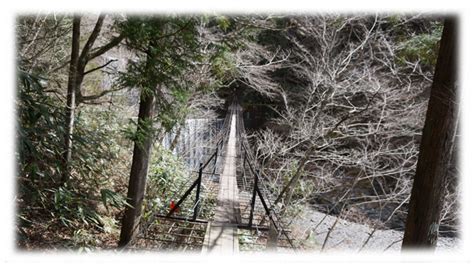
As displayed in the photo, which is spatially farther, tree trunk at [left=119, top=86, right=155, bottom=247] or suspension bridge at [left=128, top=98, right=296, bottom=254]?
tree trunk at [left=119, top=86, right=155, bottom=247]

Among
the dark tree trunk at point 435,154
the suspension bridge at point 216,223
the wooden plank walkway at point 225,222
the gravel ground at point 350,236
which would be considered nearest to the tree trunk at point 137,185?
the suspension bridge at point 216,223

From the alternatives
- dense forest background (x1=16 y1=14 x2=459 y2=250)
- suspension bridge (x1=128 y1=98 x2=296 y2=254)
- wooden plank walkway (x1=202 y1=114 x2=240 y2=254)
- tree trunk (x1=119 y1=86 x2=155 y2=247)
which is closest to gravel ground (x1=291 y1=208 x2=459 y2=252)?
dense forest background (x1=16 y1=14 x2=459 y2=250)

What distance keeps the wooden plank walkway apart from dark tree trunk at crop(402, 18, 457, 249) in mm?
1288

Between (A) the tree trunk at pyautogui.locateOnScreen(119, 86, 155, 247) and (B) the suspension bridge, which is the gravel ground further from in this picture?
(A) the tree trunk at pyautogui.locateOnScreen(119, 86, 155, 247)

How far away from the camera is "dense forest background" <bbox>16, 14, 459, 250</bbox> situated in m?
2.00

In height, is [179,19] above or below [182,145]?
above

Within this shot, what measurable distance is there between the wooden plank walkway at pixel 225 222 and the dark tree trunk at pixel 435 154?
1.29 meters

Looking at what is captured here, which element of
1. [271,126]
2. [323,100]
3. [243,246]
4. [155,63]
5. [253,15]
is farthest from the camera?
[271,126]

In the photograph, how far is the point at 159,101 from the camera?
260cm

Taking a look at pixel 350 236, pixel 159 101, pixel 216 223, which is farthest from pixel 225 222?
pixel 350 236
